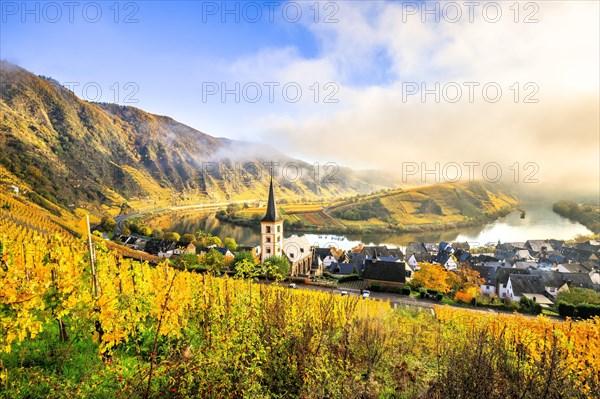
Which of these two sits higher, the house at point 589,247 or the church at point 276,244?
the church at point 276,244

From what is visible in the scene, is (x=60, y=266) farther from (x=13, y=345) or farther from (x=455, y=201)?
(x=455, y=201)

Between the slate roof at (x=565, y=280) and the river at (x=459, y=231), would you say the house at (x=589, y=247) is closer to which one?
the river at (x=459, y=231)

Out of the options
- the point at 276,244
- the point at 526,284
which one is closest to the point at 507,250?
the point at 526,284

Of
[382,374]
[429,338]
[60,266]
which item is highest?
[60,266]

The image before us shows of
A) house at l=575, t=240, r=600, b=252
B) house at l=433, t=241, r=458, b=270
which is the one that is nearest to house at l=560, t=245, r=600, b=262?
house at l=575, t=240, r=600, b=252

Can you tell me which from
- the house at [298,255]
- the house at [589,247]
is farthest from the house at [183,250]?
the house at [589,247]

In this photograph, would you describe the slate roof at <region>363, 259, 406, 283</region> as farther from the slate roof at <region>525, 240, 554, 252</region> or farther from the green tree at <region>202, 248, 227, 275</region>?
the slate roof at <region>525, 240, 554, 252</region>

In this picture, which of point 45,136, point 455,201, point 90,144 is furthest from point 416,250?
point 90,144
